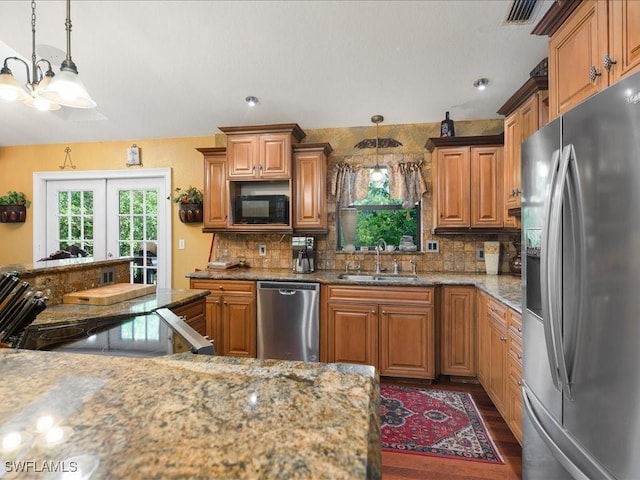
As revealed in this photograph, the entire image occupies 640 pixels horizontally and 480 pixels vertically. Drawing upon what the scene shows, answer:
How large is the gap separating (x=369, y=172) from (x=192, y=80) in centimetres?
196

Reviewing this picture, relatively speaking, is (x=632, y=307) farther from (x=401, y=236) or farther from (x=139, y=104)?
(x=139, y=104)

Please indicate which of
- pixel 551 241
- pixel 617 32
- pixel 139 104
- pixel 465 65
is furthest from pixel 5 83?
pixel 465 65

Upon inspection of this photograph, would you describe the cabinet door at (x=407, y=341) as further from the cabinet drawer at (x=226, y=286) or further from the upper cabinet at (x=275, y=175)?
the cabinet drawer at (x=226, y=286)

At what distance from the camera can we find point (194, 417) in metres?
0.55

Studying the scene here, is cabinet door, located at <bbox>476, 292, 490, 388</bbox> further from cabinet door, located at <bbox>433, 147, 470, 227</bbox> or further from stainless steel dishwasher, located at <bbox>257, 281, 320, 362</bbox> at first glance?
stainless steel dishwasher, located at <bbox>257, 281, 320, 362</bbox>

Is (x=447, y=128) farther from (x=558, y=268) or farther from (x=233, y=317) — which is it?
(x=233, y=317)

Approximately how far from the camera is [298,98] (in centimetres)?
317

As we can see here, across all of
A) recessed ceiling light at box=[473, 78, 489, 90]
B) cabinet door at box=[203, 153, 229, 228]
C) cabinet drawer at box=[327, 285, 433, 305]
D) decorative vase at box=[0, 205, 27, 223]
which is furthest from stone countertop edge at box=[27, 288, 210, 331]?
decorative vase at box=[0, 205, 27, 223]

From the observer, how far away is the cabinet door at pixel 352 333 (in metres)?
2.89

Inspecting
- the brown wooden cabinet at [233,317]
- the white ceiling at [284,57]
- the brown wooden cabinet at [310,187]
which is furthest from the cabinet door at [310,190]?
the brown wooden cabinet at [233,317]

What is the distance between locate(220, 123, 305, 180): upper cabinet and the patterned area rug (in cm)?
229

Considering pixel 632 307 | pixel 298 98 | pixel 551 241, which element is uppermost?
pixel 298 98

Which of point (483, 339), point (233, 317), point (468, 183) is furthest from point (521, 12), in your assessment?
point (233, 317)

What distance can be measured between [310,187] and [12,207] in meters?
3.88
